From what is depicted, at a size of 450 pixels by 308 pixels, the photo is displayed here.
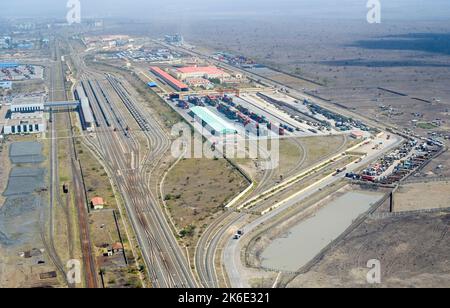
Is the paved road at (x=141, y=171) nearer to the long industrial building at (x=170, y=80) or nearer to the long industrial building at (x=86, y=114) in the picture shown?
the long industrial building at (x=86, y=114)

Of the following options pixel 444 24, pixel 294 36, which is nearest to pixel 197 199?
pixel 294 36

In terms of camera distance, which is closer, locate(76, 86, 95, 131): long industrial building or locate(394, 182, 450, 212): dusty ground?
locate(394, 182, 450, 212): dusty ground

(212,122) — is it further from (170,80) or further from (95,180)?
(170,80)

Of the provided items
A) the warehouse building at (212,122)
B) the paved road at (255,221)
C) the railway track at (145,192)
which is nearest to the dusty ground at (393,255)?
the paved road at (255,221)

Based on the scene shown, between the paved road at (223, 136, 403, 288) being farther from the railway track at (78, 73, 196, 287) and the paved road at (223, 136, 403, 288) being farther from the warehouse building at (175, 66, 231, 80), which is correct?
the warehouse building at (175, 66, 231, 80)

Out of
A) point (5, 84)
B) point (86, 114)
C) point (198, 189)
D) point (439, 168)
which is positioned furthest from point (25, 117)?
point (439, 168)

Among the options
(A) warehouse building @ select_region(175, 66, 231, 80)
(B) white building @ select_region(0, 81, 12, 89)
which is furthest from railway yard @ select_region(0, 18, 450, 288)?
(A) warehouse building @ select_region(175, 66, 231, 80)

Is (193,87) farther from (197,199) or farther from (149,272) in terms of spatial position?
(149,272)
